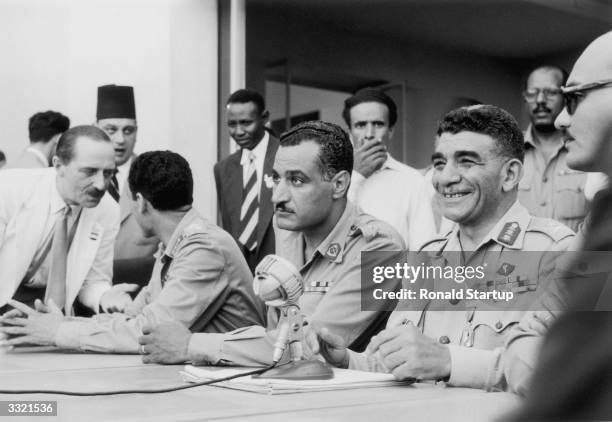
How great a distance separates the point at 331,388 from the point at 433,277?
0.59m

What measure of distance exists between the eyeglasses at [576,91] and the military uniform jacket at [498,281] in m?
0.39

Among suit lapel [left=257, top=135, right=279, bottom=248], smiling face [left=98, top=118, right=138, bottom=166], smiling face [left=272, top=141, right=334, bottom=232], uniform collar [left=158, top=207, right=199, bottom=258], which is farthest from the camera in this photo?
smiling face [left=98, top=118, right=138, bottom=166]

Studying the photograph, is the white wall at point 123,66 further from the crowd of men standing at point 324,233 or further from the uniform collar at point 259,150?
the uniform collar at point 259,150

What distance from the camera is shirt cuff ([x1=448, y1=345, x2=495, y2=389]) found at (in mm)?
1908

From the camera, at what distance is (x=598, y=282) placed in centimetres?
53

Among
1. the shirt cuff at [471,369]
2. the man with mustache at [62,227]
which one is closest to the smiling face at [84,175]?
the man with mustache at [62,227]

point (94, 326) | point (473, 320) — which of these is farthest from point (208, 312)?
point (473, 320)

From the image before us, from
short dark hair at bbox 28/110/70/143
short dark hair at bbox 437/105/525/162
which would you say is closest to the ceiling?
short dark hair at bbox 28/110/70/143

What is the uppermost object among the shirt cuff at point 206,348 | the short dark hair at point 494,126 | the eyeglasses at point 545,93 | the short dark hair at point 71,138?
the eyeglasses at point 545,93

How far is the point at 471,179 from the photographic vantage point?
239cm

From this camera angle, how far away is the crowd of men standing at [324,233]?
1.92m

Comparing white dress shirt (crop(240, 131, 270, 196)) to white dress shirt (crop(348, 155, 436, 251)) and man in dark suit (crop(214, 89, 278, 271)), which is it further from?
white dress shirt (crop(348, 155, 436, 251))

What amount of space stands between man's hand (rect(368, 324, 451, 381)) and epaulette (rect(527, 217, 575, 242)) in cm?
49

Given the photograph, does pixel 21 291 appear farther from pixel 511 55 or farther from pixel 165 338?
pixel 511 55
